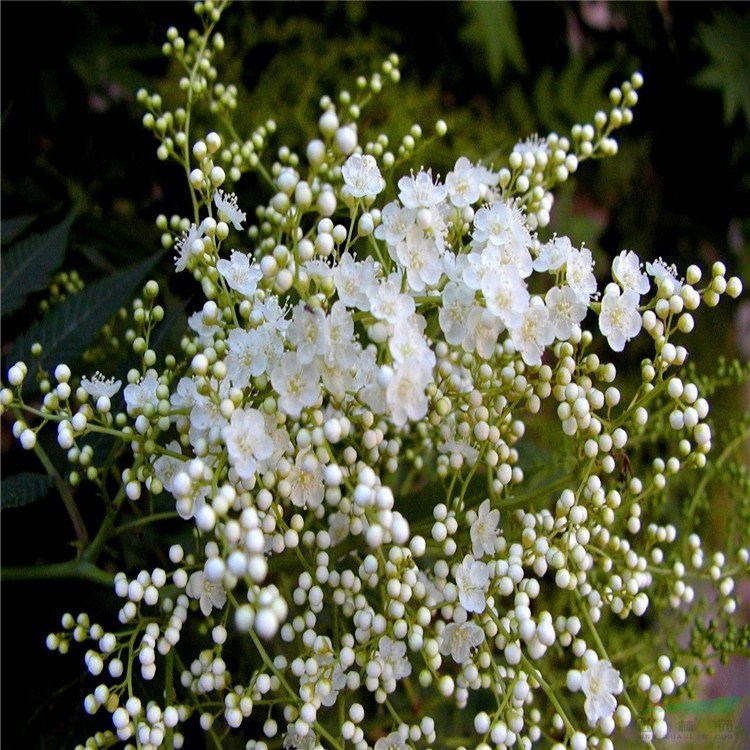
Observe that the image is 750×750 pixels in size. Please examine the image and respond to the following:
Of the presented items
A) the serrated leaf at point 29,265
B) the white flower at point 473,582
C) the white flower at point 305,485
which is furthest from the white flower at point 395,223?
the serrated leaf at point 29,265

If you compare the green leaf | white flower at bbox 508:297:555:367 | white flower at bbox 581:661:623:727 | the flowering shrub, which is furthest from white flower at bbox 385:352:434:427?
the green leaf

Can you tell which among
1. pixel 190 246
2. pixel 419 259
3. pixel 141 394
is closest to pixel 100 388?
pixel 141 394

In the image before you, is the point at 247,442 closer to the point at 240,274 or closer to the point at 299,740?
the point at 240,274

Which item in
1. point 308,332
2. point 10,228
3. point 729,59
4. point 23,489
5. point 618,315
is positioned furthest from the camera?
point 729,59

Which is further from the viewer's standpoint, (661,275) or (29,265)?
(29,265)

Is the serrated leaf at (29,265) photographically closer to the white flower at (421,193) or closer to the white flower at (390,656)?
the white flower at (421,193)

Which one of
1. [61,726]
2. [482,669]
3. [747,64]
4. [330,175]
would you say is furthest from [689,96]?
[61,726]
